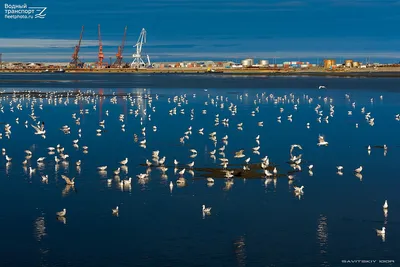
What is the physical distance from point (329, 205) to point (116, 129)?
29.5 meters

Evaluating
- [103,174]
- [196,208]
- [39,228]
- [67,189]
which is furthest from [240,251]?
[103,174]

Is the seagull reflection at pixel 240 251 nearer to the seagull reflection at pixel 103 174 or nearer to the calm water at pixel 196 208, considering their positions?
the calm water at pixel 196 208

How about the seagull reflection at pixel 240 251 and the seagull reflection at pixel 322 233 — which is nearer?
the seagull reflection at pixel 240 251

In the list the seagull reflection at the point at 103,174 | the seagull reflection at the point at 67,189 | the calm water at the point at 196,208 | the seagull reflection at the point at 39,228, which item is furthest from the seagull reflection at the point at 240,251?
the seagull reflection at the point at 103,174

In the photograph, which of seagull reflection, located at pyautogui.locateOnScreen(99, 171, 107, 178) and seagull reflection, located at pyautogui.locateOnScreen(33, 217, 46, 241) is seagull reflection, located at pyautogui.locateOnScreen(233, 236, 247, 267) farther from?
seagull reflection, located at pyautogui.locateOnScreen(99, 171, 107, 178)

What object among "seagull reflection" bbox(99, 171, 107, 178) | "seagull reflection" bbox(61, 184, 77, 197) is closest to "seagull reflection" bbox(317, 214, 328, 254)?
"seagull reflection" bbox(61, 184, 77, 197)

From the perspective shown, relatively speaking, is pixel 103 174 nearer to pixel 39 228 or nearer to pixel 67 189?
pixel 67 189

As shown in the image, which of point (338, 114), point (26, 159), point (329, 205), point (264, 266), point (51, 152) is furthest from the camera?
point (338, 114)

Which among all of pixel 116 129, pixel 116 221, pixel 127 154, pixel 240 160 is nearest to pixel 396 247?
pixel 116 221

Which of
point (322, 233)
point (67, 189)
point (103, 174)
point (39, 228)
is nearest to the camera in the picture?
point (322, 233)

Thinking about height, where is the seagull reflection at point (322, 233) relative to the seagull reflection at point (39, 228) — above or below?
below

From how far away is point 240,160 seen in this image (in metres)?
39.8

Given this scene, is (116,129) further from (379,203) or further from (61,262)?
(61,262)

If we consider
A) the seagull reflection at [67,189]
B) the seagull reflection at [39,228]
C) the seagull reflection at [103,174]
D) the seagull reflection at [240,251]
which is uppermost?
the seagull reflection at [103,174]
